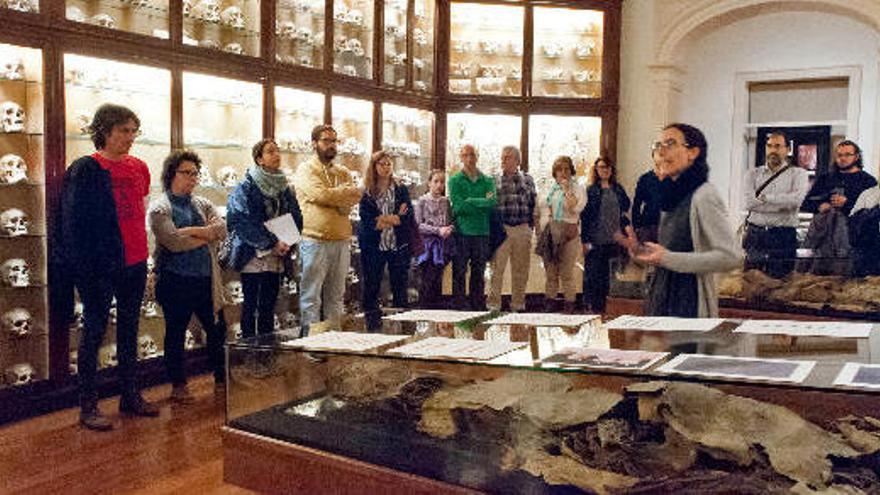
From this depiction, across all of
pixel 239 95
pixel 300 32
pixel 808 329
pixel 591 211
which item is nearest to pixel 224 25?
pixel 239 95

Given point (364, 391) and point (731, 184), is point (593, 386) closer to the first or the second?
point (364, 391)

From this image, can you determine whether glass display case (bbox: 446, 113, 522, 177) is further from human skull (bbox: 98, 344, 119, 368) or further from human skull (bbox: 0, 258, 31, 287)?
human skull (bbox: 0, 258, 31, 287)

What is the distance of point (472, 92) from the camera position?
9.22m

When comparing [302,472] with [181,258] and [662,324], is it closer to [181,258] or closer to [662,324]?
[662,324]

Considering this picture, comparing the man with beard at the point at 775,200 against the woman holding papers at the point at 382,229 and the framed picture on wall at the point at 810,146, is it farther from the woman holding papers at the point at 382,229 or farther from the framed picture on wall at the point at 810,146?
the framed picture on wall at the point at 810,146

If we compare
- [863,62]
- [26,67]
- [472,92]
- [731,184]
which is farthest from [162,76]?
[863,62]

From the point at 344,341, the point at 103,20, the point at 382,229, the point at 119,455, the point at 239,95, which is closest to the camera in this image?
the point at 344,341

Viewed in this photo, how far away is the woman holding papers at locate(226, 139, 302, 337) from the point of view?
17.6 ft

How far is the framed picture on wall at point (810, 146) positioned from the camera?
31.7ft

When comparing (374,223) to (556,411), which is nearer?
(556,411)

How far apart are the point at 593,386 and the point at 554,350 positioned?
0.24m

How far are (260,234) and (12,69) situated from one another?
64.0 inches

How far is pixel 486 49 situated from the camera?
9352 millimetres

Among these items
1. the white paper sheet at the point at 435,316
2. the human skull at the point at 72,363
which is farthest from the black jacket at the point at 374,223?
the white paper sheet at the point at 435,316
